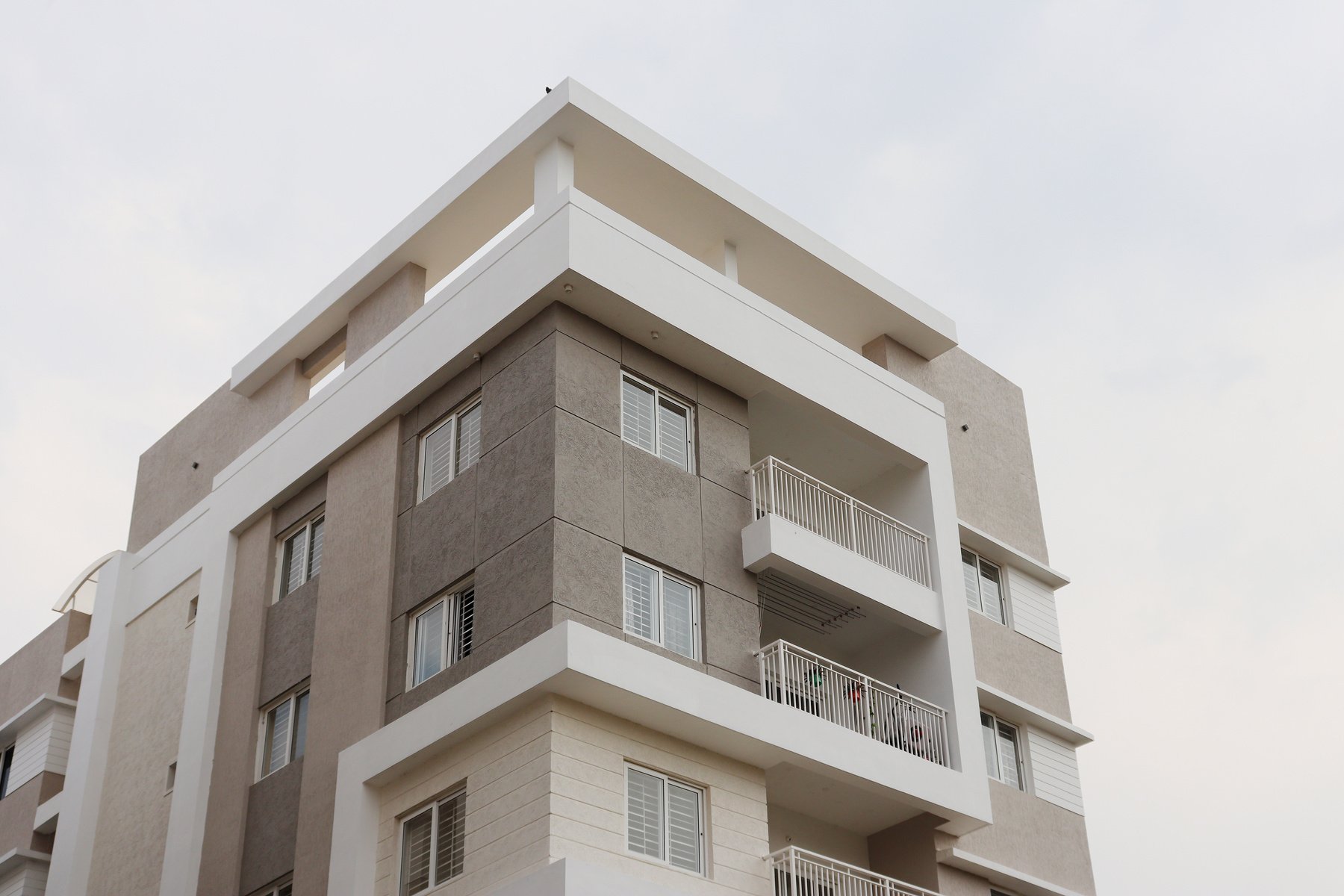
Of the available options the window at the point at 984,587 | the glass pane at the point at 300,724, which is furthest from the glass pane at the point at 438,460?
the window at the point at 984,587

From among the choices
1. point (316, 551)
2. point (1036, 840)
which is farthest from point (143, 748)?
point (1036, 840)

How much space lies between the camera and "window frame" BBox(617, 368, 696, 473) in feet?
80.9

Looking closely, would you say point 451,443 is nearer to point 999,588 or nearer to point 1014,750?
point 999,588

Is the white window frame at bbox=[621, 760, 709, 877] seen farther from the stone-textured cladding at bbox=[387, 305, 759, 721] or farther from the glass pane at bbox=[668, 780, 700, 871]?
the stone-textured cladding at bbox=[387, 305, 759, 721]

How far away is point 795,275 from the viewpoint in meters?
29.4

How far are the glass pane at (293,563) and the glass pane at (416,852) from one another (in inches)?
255

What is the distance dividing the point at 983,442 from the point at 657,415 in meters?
9.32

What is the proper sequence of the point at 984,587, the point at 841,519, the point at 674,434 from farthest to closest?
the point at 984,587 → the point at 841,519 → the point at 674,434

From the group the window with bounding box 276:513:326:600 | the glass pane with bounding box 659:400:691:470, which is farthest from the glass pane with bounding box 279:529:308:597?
the glass pane with bounding box 659:400:691:470

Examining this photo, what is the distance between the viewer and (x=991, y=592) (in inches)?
1219

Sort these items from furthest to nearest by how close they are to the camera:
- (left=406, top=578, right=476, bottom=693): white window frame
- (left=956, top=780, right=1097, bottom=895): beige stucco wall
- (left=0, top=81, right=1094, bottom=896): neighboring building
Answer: (left=956, top=780, right=1097, bottom=895): beige stucco wall, (left=406, top=578, right=476, bottom=693): white window frame, (left=0, top=81, right=1094, bottom=896): neighboring building

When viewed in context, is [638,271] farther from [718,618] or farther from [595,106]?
[718,618]

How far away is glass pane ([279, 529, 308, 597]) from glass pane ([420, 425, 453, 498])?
3.70 m

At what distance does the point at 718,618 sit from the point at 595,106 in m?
8.45
